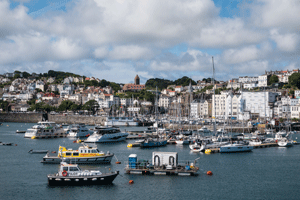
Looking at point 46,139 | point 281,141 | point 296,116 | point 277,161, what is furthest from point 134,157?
point 296,116

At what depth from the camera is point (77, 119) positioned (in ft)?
422

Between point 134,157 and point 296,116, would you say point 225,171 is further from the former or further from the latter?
point 296,116

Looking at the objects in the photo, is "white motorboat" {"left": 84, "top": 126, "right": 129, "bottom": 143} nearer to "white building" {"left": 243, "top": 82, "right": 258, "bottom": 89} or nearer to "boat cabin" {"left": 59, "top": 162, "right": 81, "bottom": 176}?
"boat cabin" {"left": 59, "top": 162, "right": 81, "bottom": 176}

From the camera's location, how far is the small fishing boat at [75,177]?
28041mm

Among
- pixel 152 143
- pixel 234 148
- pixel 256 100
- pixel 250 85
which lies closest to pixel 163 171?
pixel 234 148

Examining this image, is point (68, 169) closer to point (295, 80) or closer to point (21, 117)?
point (21, 117)

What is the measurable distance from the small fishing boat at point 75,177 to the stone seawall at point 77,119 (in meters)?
92.0

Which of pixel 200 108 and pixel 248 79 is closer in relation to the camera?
pixel 200 108

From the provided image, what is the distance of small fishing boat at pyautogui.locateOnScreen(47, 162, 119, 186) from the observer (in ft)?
92.0

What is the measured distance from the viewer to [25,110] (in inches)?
6476

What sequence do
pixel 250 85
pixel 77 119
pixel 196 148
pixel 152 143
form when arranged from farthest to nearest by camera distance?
pixel 250 85
pixel 77 119
pixel 152 143
pixel 196 148

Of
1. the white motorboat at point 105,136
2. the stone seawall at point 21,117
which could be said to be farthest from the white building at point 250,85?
the white motorboat at point 105,136

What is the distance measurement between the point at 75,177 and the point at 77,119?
336ft

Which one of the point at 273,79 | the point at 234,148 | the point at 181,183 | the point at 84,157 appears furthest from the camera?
the point at 273,79
